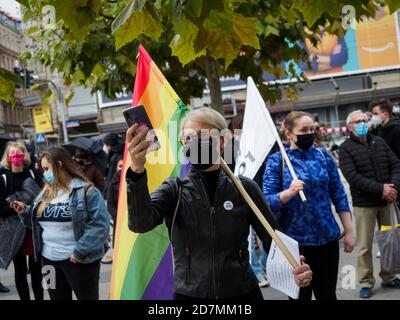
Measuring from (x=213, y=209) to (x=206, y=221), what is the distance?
7 centimetres

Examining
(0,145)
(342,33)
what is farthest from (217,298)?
(0,145)

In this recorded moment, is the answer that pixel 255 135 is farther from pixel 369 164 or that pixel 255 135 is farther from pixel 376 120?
pixel 376 120

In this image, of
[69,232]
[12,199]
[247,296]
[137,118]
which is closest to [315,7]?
[137,118]

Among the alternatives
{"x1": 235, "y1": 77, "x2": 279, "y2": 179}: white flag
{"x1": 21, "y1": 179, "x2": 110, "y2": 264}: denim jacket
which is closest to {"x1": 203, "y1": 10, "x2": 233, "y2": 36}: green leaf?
{"x1": 235, "y1": 77, "x2": 279, "y2": 179}: white flag

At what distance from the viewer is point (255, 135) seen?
4.62 meters

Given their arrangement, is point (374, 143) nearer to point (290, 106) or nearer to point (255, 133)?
point (255, 133)

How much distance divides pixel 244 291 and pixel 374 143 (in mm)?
3244

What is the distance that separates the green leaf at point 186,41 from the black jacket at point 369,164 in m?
3.29

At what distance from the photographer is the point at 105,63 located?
7043 millimetres

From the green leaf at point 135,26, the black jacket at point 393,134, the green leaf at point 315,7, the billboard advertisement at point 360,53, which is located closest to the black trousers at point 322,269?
the green leaf at point 315,7

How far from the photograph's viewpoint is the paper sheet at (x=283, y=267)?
2553 millimetres

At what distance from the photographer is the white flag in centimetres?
438

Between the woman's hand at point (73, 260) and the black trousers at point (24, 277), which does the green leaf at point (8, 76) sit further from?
the black trousers at point (24, 277)

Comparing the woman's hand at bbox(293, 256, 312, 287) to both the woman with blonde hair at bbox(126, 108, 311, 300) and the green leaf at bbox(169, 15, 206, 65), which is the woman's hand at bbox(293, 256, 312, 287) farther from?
the green leaf at bbox(169, 15, 206, 65)
